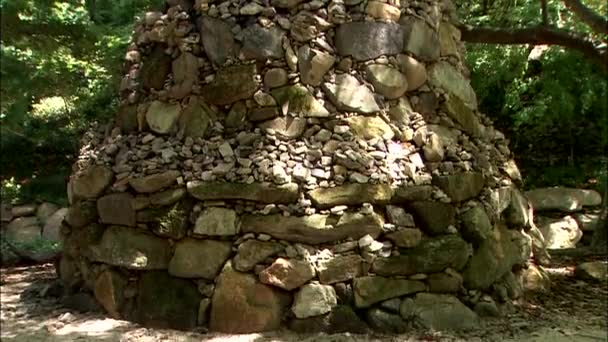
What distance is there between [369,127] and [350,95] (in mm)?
263

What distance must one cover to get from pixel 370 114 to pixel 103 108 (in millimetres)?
6073

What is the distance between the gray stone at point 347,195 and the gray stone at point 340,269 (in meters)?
0.36

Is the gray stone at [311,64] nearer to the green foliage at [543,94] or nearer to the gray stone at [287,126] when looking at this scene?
the gray stone at [287,126]

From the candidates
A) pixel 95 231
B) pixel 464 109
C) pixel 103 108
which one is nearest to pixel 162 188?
pixel 95 231

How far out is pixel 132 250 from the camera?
423cm

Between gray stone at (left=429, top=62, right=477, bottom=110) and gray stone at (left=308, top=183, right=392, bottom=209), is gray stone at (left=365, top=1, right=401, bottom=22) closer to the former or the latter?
gray stone at (left=429, top=62, right=477, bottom=110)

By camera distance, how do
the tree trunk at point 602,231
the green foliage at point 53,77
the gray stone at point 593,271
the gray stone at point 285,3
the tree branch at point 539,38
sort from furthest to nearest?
the tree trunk at point 602,231
the green foliage at point 53,77
the tree branch at point 539,38
the gray stone at point 593,271
the gray stone at point 285,3

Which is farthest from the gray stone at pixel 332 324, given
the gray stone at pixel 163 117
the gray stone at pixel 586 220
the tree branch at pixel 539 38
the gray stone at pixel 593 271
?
the gray stone at pixel 586 220

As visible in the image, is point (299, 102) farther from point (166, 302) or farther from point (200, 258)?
point (166, 302)

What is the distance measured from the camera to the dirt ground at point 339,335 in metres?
3.89

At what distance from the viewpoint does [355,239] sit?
13.2 ft

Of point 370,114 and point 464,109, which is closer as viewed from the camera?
point 370,114

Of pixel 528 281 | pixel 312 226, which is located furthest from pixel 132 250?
pixel 528 281

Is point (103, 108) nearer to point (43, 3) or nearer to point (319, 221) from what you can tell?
point (43, 3)
